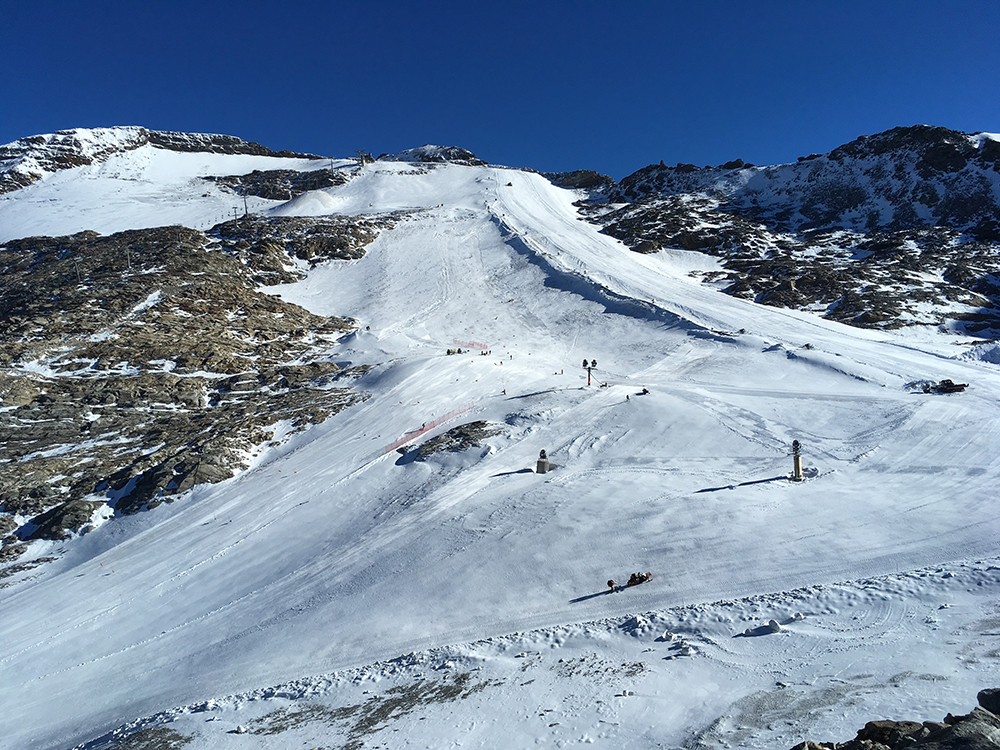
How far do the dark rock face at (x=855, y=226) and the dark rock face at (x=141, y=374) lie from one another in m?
32.6

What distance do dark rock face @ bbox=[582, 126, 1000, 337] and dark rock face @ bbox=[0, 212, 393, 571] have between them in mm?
32579

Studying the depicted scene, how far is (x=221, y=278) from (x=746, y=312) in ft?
123

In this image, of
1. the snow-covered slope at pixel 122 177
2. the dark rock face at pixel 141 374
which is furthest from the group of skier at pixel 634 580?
the snow-covered slope at pixel 122 177

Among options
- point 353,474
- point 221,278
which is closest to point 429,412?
point 353,474

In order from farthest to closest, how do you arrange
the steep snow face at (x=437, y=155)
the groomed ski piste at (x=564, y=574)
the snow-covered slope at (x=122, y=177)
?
1. the steep snow face at (x=437, y=155)
2. the snow-covered slope at (x=122, y=177)
3. the groomed ski piste at (x=564, y=574)

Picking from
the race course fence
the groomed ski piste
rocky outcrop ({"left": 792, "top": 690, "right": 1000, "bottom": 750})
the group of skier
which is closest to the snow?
the race course fence

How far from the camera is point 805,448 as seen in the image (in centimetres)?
1591

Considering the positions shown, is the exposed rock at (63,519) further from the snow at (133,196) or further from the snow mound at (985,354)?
the snow at (133,196)

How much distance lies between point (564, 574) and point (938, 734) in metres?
7.37

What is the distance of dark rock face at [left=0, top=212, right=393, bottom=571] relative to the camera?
795 inches

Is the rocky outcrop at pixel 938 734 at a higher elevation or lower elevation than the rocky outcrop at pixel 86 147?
lower

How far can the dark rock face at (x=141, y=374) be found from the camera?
20203mm

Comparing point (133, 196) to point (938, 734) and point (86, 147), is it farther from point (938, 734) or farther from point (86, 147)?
point (938, 734)

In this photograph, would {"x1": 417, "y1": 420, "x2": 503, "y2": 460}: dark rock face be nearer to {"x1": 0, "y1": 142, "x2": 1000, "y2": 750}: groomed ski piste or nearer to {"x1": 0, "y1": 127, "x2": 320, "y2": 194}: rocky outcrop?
{"x1": 0, "y1": 142, "x2": 1000, "y2": 750}: groomed ski piste
